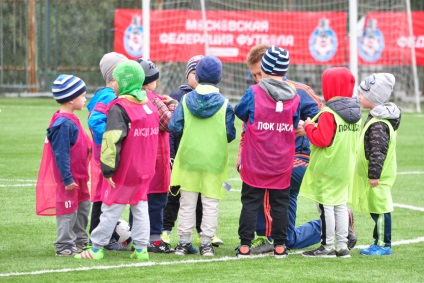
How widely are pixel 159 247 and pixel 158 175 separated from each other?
62cm

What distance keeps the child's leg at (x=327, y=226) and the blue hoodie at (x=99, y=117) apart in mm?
1953

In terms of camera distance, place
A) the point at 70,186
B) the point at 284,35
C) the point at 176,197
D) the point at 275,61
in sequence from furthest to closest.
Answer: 1. the point at 284,35
2. the point at 176,197
3. the point at 275,61
4. the point at 70,186

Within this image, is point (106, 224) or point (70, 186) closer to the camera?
point (106, 224)

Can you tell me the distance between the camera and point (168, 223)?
886cm

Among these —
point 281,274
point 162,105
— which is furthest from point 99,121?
point 281,274

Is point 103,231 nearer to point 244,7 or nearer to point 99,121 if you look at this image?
point 99,121

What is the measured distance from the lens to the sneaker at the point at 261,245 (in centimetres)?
827

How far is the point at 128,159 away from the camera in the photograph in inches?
303

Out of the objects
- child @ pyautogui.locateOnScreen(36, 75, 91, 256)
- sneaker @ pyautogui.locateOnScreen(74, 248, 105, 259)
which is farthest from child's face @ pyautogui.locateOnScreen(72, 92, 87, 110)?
sneaker @ pyautogui.locateOnScreen(74, 248, 105, 259)

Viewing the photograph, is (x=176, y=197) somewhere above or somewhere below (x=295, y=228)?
above

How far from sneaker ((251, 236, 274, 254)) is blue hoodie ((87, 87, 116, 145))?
1590mm

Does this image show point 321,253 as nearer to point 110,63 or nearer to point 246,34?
point 110,63

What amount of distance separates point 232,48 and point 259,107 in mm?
18846

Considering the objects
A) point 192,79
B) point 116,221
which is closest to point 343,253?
point 116,221
